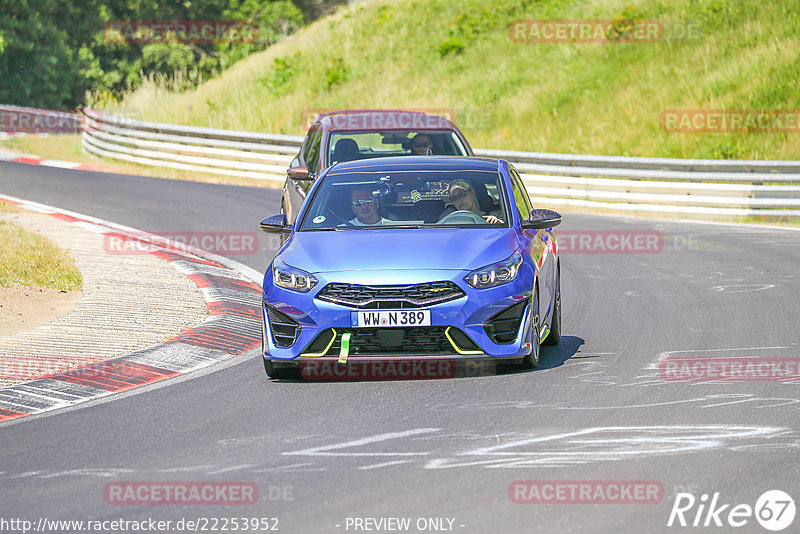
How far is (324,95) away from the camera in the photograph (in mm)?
38719

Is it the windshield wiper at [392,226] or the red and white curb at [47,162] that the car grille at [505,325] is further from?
the red and white curb at [47,162]

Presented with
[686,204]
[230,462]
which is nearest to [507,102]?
[686,204]

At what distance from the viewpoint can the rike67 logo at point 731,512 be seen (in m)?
5.46

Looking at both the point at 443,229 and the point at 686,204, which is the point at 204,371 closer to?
the point at 443,229

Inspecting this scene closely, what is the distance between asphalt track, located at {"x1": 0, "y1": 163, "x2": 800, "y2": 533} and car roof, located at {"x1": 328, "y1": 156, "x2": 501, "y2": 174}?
5.42 ft

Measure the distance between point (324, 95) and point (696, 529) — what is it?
3414 centimetres
